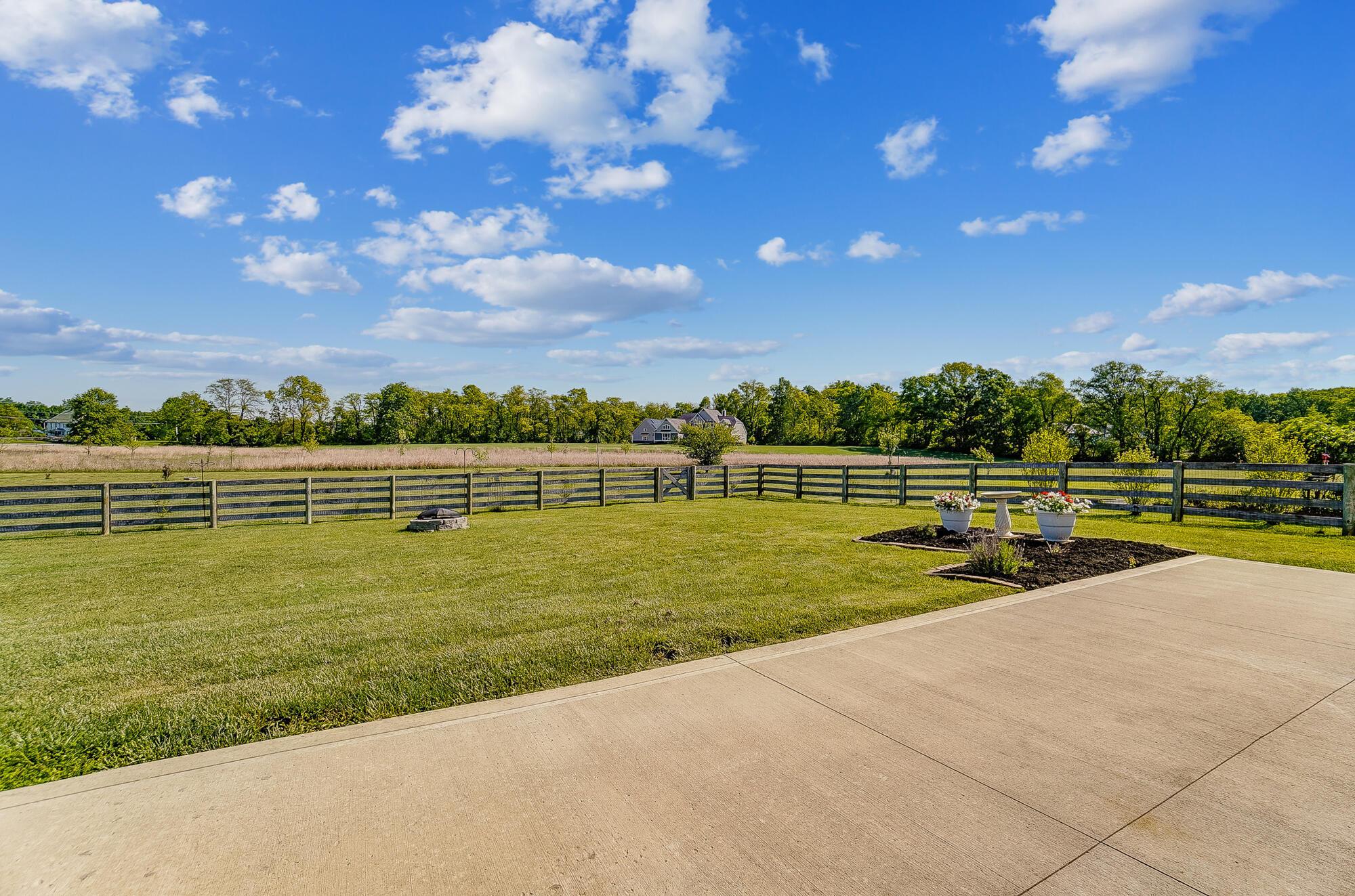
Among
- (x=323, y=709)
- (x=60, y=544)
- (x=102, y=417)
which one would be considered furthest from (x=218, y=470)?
(x=323, y=709)

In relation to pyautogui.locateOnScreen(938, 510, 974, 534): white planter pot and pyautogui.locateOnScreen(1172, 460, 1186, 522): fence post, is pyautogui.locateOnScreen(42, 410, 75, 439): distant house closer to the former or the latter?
pyautogui.locateOnScreen(938, 510, 974, 534): white planter pot

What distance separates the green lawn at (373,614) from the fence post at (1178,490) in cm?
126

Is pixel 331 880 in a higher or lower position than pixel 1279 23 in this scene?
lower

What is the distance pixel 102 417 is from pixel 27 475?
816 inches

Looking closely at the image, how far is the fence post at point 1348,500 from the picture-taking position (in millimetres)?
10102

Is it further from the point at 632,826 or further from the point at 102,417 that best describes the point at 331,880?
the point at 102,417

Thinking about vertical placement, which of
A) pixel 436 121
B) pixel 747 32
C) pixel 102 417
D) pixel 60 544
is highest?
pixel 747 32

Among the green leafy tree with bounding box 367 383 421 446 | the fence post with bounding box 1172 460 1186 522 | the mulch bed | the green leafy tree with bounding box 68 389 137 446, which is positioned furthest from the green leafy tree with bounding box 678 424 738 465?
the green leafy tree with bounding box 367 383 421 446

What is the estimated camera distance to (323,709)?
3.35m

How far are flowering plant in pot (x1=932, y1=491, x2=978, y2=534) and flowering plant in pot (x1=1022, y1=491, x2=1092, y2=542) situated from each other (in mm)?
779

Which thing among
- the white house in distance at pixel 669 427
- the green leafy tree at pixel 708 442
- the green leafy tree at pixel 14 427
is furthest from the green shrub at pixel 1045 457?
the green leafy tree at pixel 14 427

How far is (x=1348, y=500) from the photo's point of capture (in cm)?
1016

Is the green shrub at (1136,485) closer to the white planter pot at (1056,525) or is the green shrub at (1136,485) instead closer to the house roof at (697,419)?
the white planter pot at (1056,525)

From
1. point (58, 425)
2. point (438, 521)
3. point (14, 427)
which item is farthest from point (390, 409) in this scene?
point (438, 521)
